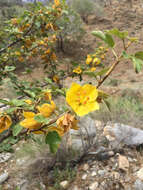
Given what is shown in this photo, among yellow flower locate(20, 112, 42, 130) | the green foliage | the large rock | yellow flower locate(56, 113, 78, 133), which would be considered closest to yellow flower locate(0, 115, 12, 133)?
yellow flower locate(20, 112, 42, 130)

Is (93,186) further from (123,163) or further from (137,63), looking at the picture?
(137,63)

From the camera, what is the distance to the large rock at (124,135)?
2.40 meters

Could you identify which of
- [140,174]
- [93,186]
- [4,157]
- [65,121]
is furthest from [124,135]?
[65,121]

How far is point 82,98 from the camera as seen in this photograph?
632 mm

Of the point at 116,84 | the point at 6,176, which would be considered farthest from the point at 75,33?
the point at 6,176

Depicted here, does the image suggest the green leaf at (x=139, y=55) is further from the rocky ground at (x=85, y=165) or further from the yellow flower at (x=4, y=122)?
the rocky ground at (x=85, y=165)

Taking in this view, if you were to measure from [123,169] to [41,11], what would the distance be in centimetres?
211

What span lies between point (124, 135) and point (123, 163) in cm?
45

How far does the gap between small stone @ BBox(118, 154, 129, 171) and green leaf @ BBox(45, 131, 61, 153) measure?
1803 mm

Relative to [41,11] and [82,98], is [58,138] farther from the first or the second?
[41,11]

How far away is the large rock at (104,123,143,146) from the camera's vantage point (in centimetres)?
240

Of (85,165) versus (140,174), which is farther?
(85,165)

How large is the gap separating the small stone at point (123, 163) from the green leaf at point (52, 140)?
1803 millimetres

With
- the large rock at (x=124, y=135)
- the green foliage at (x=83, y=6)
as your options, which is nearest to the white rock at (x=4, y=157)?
the large rock at (x=124, y=135)
